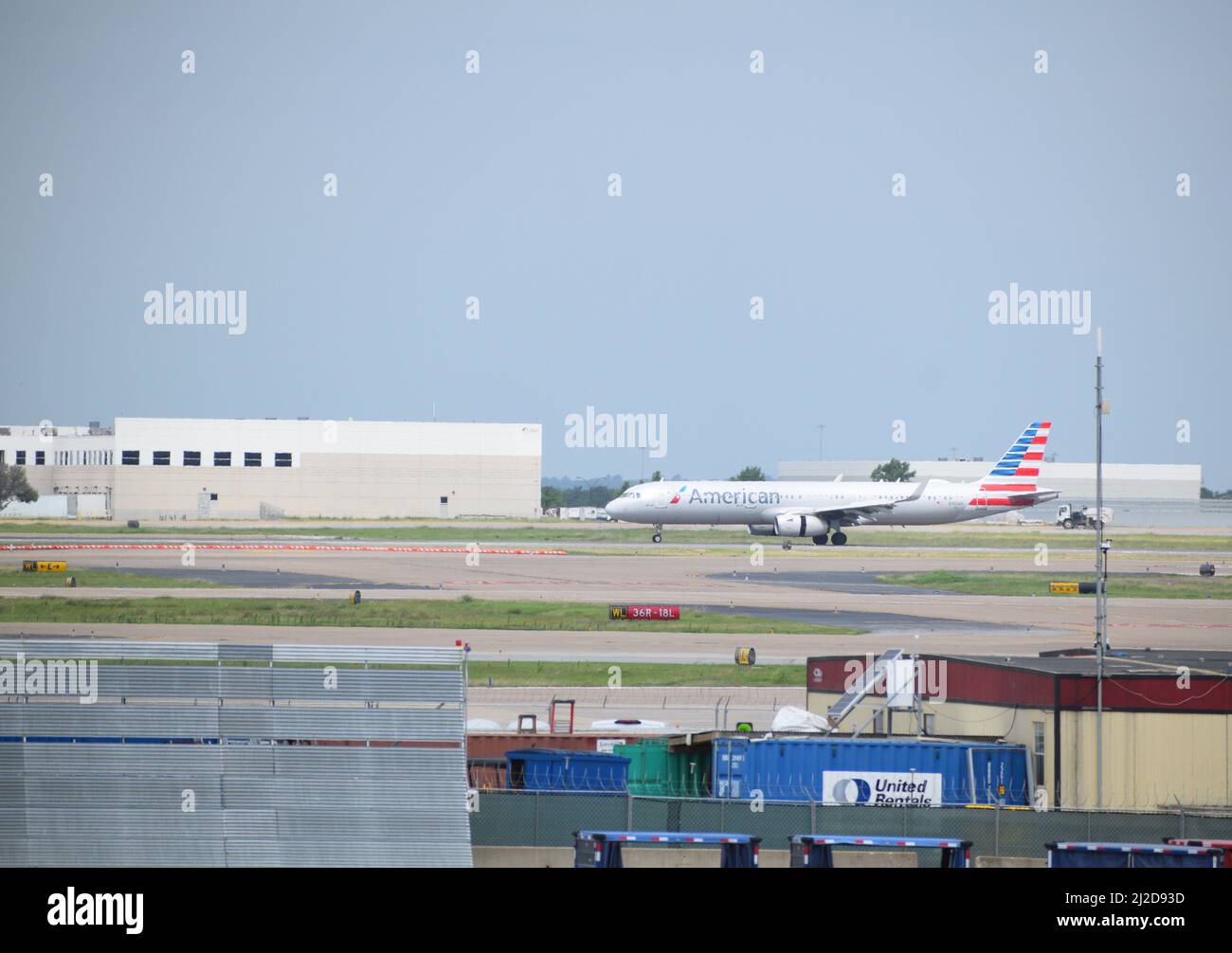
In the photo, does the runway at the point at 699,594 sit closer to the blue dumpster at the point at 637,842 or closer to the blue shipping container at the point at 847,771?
the blue shipping container at the point at 847,771

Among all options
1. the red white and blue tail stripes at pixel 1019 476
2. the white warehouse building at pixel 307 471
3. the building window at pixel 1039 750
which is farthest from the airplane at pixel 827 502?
the building window at pixel 1039 750

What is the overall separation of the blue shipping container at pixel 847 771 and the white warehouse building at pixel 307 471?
128m

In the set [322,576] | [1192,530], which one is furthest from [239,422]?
[1192,530]

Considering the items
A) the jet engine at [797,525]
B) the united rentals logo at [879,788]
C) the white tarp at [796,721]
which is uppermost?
the jet engine at [797,525]

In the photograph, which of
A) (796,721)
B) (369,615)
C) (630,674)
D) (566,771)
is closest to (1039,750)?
(796,721)

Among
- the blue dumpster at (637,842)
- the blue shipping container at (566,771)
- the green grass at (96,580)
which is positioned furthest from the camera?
the green grass at (96,580)

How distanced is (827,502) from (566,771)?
274 feet

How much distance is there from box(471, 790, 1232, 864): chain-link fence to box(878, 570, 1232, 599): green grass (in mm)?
47901

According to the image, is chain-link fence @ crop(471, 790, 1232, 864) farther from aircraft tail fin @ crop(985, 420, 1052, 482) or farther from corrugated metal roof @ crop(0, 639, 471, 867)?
aircraft tail fin @ crop(985, 420, 1052, 482)

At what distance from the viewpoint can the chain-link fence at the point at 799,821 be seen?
2283cm

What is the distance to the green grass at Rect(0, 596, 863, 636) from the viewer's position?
5131 cm
